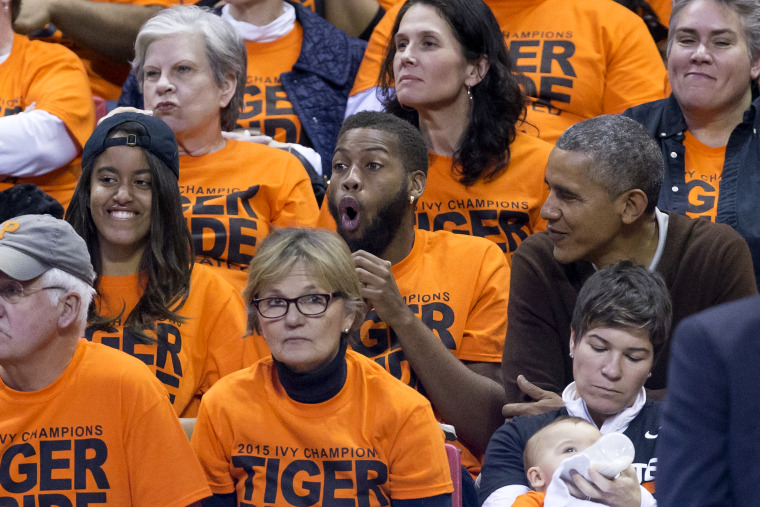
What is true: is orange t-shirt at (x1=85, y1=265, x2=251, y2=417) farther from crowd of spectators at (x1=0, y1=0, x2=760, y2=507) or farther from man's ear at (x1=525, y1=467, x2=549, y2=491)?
man's ear at (x1=525, y1=467, x2=549, y2=491)

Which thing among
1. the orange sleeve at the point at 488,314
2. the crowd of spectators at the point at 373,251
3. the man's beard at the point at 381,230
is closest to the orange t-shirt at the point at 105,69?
the crowd of spectators at the point at 373,251

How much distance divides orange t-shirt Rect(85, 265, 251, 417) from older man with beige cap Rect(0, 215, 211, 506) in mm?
479

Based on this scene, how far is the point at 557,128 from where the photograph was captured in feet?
13.8

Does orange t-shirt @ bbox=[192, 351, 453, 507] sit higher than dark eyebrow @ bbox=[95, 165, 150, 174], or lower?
lower

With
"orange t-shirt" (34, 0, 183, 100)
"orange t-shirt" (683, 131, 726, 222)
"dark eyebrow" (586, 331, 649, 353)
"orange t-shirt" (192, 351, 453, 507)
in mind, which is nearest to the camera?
"orange t-shirt" (192, 351, 453, 507)

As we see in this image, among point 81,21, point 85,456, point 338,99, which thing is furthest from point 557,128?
point 85,456

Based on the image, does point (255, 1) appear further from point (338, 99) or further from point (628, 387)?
point (628, 387)

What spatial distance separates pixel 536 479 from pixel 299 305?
698 millimetres

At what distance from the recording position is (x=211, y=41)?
12.8ft

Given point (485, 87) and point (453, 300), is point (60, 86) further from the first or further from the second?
point (453, 300)

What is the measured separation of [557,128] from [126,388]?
2.22 metres

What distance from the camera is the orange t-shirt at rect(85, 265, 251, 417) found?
305 cm

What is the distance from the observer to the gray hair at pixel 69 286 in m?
2.54

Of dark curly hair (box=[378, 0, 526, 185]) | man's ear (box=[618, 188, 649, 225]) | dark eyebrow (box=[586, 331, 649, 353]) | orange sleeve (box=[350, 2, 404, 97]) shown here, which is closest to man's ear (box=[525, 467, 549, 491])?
dark eyebrow (box=[586, 331, 649, 353])
